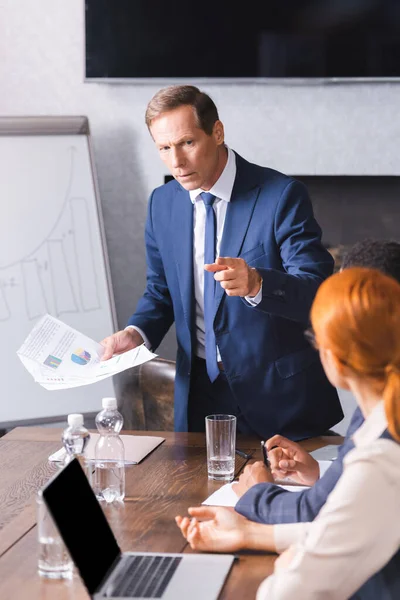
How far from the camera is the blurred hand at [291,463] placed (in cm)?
171

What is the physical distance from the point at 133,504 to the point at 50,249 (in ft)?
6.30

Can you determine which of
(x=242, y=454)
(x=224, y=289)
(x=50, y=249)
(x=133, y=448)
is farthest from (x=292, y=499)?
(x=50, y=249)

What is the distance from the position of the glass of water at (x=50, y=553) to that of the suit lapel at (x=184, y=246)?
1.02 metres

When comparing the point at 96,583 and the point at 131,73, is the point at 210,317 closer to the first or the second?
the point at 96,583

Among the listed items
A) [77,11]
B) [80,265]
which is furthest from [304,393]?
[77,11]

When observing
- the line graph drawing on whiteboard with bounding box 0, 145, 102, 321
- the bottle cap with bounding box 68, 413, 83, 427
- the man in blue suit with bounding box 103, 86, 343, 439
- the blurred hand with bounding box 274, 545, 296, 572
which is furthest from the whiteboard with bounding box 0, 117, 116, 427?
the blurred hand with bounding box 274, 545, 296, 572

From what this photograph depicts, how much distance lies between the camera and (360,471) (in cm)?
111

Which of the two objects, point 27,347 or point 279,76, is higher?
point 279,76

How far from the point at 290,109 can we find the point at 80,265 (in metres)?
1.05

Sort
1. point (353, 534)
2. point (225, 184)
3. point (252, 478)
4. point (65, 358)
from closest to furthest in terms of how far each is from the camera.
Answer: point (353, 534) < point (252, 478) < point (65, 358) < point (225, 184)

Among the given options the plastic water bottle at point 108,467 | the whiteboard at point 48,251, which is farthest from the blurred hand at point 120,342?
the whiteboard at point 48,251

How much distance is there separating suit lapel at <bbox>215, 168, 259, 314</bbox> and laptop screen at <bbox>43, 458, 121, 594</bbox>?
979mm

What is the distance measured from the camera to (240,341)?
222 cm

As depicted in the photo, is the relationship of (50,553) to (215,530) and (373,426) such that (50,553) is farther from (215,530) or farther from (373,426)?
(373,426)
